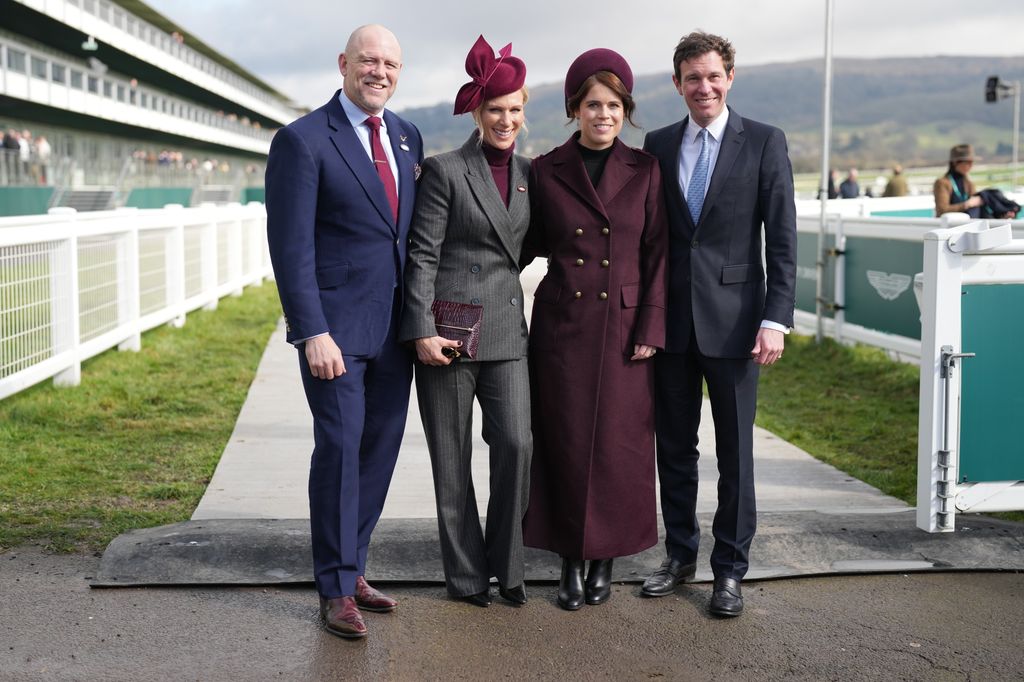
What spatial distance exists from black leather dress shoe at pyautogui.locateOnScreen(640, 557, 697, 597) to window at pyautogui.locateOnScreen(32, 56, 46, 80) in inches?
1570

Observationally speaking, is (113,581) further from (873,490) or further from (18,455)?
(873,490)

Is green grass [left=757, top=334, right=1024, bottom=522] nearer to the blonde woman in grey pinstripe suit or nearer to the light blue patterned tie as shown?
the light blue patterned tie

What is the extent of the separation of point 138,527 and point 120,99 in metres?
51.4

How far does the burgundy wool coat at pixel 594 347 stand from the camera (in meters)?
4.27

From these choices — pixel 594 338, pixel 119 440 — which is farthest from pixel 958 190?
pixel 594 338

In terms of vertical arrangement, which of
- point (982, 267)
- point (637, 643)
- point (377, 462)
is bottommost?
point (637, 643)

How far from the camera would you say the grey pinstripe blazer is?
416cm

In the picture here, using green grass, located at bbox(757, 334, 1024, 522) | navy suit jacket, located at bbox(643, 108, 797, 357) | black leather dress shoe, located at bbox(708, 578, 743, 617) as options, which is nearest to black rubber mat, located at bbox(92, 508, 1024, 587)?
black leather dress shoe, located at bbox(708, 578, 743, 617)

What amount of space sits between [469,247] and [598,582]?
1305 mm

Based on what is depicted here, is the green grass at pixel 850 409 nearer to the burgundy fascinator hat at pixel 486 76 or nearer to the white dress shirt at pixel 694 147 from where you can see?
the white dress shirt at pixel 694 147

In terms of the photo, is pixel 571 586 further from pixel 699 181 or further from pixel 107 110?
pixel 107 110

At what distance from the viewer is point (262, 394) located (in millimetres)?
9195

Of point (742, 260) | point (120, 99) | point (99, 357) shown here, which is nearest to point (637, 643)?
point (742, 260)

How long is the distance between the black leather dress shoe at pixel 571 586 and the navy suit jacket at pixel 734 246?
0.86m
